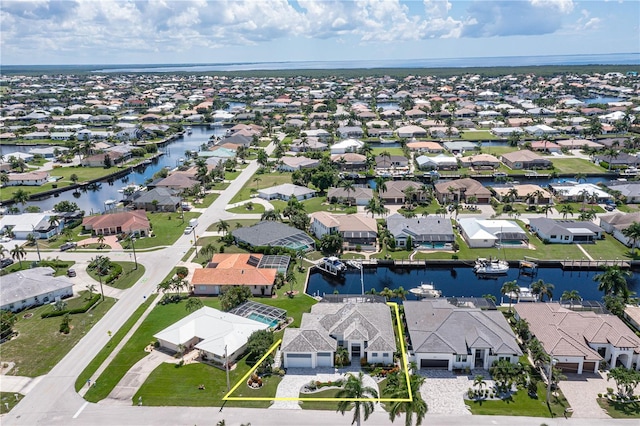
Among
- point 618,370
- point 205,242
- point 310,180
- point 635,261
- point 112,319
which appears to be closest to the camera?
point 618,370

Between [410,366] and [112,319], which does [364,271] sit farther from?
[112,319]

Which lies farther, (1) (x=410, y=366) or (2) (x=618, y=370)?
(1) (x=410, y=366)

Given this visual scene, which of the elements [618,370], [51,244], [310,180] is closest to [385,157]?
[310,180]

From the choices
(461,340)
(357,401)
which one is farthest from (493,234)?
(357,401)

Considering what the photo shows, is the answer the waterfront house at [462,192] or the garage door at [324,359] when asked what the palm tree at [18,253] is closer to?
the garage door at [324,359]

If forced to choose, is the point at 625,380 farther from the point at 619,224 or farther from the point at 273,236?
the point at 273,236

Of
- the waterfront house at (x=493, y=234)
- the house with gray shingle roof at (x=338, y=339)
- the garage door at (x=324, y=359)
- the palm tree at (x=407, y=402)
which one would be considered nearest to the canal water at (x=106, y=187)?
the house with gray shingle roof at (x=338, y=339)
